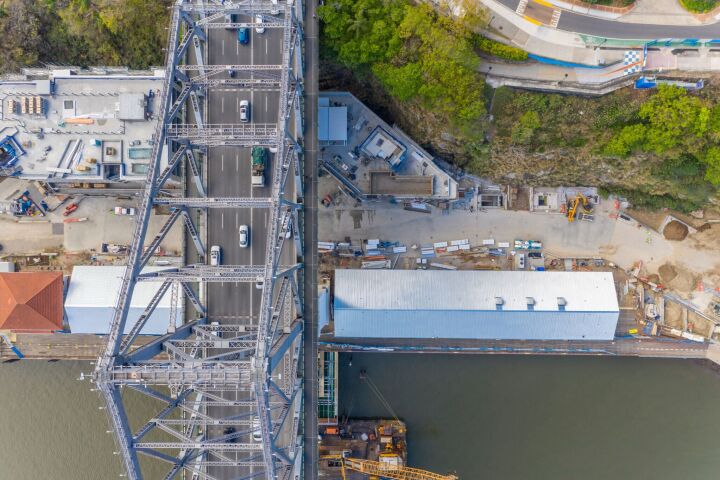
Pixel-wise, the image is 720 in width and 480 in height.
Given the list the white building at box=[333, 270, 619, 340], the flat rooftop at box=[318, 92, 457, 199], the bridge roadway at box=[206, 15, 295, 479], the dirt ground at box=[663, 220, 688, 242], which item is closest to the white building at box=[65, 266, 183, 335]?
the bridge roadway at box=[206, 15, 295, 479]

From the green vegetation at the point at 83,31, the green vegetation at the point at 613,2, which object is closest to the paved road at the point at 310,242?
the green vegetation at the point at 83,31

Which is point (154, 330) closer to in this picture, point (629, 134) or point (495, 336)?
point (495, 336)

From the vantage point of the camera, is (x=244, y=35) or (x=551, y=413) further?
(x=551, y=413)

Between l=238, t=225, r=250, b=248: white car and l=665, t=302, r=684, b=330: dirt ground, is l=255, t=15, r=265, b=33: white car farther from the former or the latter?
l=665, t=302, r=684, b=330: dirt ground

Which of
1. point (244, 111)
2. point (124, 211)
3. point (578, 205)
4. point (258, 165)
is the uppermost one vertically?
point (244, 111)

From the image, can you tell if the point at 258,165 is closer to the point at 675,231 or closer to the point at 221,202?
the point at 221,202

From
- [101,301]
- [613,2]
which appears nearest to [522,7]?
[613,2]
